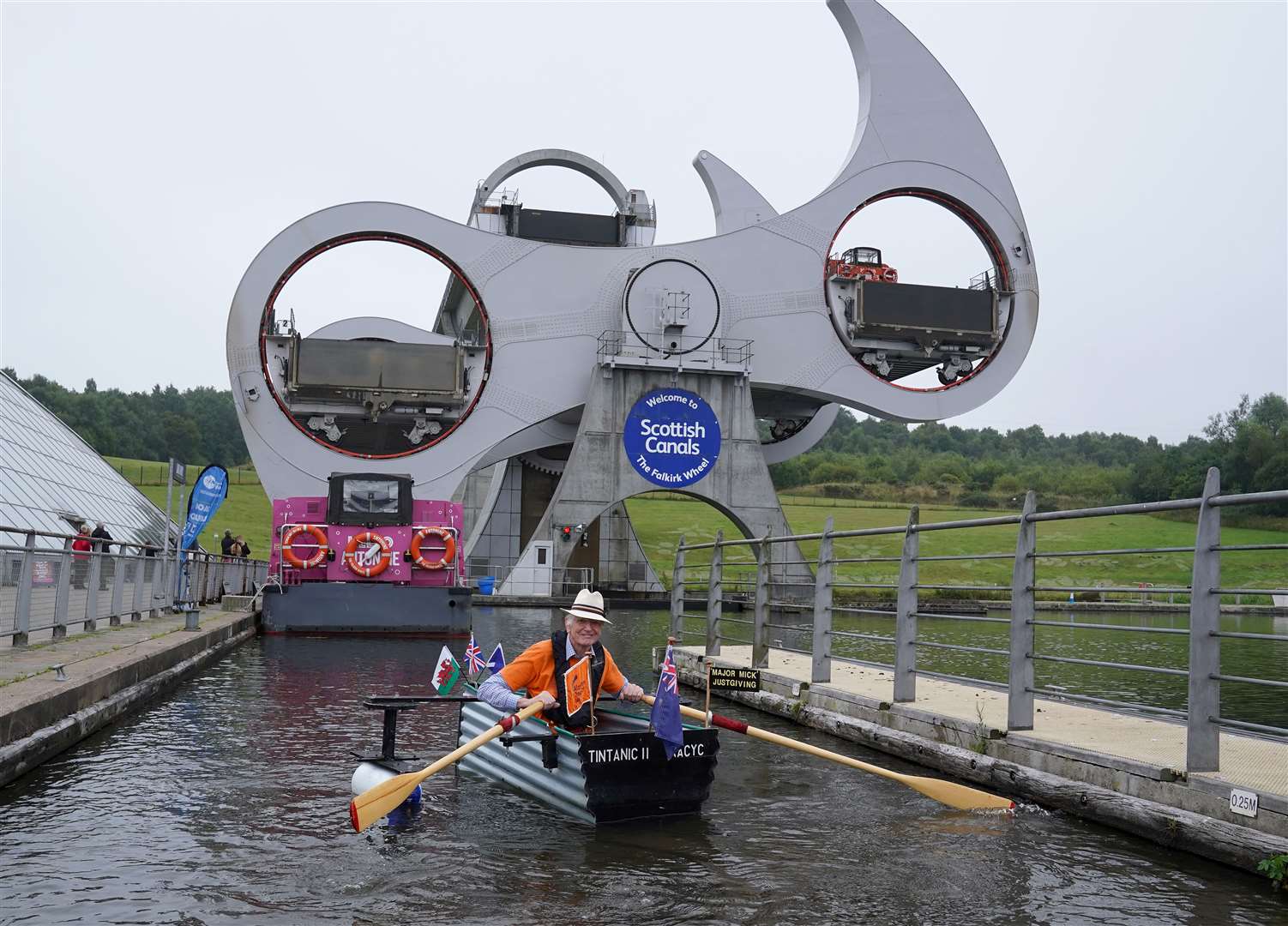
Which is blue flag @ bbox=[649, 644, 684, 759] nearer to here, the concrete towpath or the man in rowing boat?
the man in rowing boat

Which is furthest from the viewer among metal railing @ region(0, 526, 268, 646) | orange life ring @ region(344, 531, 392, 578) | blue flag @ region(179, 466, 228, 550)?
orange life ring @ region(344, 531, 392, 578)

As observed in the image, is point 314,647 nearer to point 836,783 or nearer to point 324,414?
point 836,783

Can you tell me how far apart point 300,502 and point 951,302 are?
27162mm

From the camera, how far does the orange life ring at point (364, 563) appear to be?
87.8 feet

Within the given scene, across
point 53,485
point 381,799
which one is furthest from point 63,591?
point 53,485

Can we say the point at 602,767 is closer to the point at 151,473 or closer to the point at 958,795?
the point at 958,795

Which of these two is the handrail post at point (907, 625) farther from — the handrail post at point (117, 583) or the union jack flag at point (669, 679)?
the handrail post at point (117, 583)

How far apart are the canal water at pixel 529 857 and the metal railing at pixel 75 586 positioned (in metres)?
3.31

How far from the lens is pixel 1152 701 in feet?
52.5

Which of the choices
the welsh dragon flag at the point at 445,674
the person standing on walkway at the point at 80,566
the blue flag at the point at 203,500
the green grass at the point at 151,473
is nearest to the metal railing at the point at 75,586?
the person standing on walkway at the point at 80,566

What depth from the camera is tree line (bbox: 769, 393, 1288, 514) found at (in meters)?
87.8

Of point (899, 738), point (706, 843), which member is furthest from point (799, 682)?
point (706, 843)

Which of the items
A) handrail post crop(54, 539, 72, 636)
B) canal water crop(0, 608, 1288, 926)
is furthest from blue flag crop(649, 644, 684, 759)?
handrail post crop(54, 539, 72, 636)

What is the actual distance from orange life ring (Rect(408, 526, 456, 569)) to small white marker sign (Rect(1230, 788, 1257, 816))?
71.5 ft
